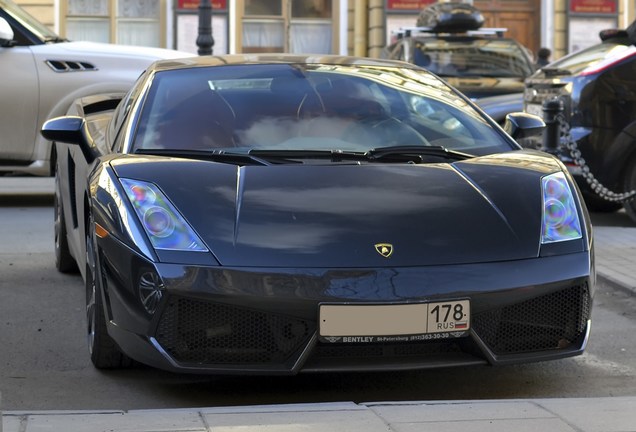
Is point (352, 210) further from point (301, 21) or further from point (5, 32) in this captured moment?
point (301, 21)

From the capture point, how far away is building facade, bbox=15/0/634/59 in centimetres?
2428

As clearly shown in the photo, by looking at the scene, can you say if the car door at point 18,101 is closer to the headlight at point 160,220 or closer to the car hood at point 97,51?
the car hood at point 97,51

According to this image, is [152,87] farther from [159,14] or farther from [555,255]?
[159,14]

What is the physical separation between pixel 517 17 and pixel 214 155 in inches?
830

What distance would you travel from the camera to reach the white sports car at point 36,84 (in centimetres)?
1077

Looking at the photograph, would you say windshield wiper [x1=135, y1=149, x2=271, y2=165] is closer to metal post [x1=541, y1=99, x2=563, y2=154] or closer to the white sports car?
metal post [x1=541, y1=99, x2=563, y2=154]

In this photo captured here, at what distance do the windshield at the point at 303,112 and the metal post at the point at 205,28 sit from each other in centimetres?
1401

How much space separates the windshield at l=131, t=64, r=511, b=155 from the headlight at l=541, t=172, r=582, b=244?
47cm

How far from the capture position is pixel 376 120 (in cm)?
580

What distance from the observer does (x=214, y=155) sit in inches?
210

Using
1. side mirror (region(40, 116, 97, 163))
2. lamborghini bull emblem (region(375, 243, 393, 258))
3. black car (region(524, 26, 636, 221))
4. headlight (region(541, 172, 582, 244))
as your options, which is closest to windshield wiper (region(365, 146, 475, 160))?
headlight (region(541, 172, 582, 244))

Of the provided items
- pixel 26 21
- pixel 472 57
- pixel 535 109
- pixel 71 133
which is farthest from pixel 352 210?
pixel 472 57

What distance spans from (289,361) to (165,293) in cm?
48

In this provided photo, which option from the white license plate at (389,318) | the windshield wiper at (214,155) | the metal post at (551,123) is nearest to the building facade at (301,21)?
the metal post at (551,123)
